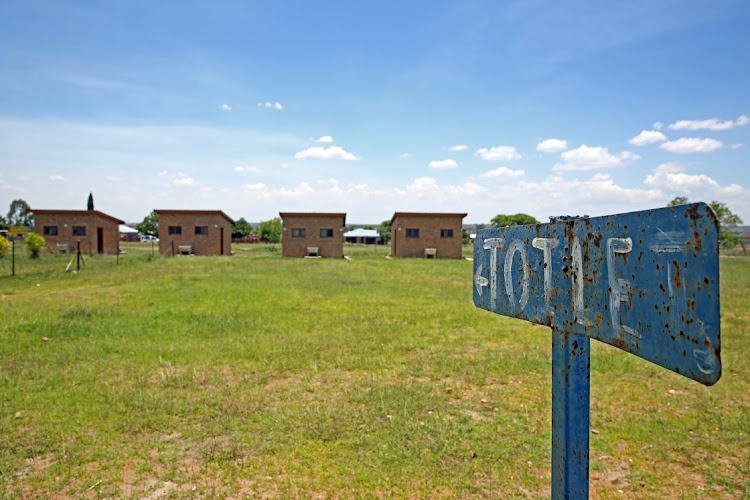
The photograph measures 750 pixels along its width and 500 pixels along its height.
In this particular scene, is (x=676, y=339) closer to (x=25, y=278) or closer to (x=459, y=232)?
(x=25, y=278)

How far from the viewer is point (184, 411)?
16.3ft

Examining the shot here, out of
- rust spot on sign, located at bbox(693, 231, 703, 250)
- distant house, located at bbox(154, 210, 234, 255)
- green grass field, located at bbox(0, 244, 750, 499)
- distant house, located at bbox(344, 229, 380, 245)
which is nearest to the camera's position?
rust spot on sign, located at bbox(693, 231, 703, 250)

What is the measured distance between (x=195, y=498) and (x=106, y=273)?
17.7 metres

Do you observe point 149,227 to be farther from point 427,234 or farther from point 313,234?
point 427,234

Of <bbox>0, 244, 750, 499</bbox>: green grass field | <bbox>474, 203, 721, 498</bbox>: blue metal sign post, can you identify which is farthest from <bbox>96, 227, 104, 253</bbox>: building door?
<bbox>474, 203, 721, 498</bbox>: blue metal sign post

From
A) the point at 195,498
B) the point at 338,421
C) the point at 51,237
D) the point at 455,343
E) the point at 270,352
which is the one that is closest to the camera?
the point at 195,498

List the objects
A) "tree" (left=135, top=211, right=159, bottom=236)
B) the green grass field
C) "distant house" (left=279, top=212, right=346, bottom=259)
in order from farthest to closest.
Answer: "tree" (left=135, top=211, right=159, bottom=236), "distant house" (left=279, top=212, right=346, bottom=259), the green grass field


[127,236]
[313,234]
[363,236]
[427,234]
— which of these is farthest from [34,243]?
[363,236]

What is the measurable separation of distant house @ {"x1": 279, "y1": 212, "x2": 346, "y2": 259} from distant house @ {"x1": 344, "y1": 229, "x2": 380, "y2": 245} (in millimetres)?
33548

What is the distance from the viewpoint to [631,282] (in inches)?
49.9

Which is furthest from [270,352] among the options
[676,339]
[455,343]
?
[676,339]

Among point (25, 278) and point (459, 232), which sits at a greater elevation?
point (459, 232)

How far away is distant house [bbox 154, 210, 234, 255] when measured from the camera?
111ft

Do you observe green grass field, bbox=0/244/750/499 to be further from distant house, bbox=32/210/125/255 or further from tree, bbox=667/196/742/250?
tree, bbox=667/196/742/250
